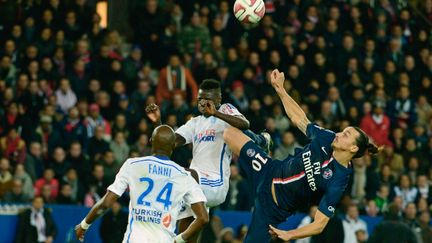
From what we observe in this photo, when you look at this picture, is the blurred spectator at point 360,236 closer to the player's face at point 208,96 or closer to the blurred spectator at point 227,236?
the blurred spectator at point 227,236

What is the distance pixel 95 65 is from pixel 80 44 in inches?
18.1

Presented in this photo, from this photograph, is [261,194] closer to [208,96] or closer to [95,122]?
[208,96]

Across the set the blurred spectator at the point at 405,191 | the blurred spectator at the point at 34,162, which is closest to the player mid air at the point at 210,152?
the blurred spectator at the point at 34,162

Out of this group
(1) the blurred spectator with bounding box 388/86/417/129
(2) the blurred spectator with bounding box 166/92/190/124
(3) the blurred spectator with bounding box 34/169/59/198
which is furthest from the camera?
(1) the blurred spectator with bounding box 388/86/417/129

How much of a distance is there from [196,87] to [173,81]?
0.48 m

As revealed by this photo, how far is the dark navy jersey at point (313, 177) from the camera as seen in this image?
12219mm

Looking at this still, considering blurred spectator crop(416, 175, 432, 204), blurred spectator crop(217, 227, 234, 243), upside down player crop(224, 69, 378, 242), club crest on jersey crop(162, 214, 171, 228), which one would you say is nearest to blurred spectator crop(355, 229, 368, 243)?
blurred spectator crop(416, 175, 432, 204)

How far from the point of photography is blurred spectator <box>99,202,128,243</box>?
18188 mm

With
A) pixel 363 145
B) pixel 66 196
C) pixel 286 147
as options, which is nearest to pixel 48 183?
pixel 66 196

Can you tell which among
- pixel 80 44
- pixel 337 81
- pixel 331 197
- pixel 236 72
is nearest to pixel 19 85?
pixel 80 44

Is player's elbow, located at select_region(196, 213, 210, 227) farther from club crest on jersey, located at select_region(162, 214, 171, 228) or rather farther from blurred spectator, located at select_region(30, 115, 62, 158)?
blurred spectator, located at select_region(30, 115, 62, 158)

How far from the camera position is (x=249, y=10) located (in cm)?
1381

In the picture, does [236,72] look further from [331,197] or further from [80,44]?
[331,197]

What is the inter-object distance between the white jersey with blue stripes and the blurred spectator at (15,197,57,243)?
7099 millimetres
